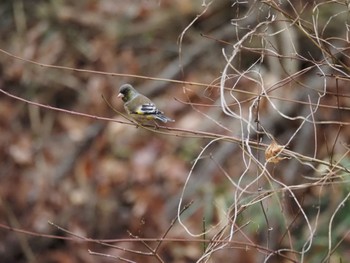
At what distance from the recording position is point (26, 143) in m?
6.80

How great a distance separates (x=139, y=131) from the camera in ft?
20.9

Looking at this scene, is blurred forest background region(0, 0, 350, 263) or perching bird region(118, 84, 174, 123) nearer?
perching bird region(118, 84, 174, 123)

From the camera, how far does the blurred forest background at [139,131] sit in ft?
18.3

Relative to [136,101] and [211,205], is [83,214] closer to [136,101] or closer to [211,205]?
[211,205]

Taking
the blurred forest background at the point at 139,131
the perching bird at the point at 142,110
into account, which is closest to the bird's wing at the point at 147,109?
the perching bird at the point at 142,110

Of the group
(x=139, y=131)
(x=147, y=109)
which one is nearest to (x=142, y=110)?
(x=147, y=109)

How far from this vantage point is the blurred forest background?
557cm

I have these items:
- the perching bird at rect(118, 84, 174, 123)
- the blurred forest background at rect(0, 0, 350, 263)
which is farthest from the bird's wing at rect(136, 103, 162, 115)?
the blurred forest background at rect(0, 0, 350, 263)

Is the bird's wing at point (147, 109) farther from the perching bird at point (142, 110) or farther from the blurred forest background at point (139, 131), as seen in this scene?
the blurred forest background at point (139, 131)

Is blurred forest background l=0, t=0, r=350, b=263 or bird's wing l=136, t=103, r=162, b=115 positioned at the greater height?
bird's wing l=136, t=103, r=162, b=115

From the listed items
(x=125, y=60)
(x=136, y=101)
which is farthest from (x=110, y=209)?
(x=136, y=101)

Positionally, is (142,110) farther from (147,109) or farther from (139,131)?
(139,131)

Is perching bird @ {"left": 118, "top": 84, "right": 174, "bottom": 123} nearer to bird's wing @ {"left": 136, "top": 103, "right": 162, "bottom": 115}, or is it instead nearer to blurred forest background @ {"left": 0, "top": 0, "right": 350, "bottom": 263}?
bird's wing @ {"left": 136, "top": 103, "right": 162, "bottom": 115}

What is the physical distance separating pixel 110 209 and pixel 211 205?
911mm
